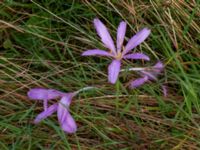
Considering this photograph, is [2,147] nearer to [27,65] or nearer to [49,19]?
[27,65]

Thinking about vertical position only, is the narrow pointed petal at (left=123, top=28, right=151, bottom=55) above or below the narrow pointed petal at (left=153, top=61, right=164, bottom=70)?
above

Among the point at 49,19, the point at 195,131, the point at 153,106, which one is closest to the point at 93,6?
the point at 49,19

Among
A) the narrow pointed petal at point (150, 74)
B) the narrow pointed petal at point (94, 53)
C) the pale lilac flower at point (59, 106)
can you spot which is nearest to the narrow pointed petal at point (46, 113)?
the pale lilac flower at point (59, 106)

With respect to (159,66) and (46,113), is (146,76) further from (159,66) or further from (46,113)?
(46,113)

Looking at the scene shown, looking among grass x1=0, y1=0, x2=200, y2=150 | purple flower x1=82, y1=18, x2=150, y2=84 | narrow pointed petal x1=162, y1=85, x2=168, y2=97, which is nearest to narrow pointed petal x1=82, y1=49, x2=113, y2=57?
purple flower x1=82, y1=18, x2=150, y2=84

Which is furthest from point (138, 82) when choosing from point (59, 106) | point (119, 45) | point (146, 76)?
point (59, 106)

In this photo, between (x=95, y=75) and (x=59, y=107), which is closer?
(x=59, y=107)

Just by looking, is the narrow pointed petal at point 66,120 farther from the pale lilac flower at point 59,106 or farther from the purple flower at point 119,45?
the purple flower at point 119,45

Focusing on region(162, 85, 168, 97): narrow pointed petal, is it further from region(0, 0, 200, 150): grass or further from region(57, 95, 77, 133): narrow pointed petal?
region(57, 95, 77, 133): narrow pointed petal
